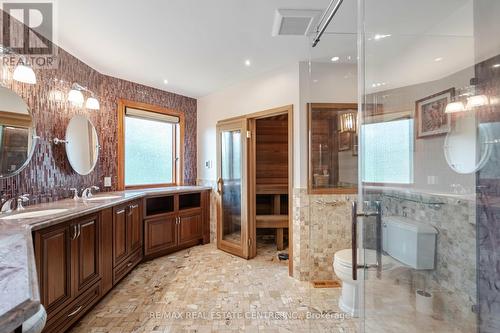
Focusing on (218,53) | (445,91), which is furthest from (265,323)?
(218,53)

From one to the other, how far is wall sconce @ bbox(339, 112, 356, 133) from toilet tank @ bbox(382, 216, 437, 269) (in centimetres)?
104

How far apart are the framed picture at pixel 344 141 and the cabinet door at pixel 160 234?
7.73 feet

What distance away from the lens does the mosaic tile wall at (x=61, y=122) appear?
2.02 meters

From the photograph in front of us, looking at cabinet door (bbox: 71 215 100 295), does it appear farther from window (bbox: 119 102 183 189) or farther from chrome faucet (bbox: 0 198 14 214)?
window (bbox: 119 102 183 189)

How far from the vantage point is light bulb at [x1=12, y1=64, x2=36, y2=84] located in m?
1.88

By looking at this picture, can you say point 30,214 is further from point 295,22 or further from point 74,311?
point 295,22

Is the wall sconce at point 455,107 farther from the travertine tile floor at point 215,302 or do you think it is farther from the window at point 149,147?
the window at point 149,147

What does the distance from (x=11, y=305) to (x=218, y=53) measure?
8.06 feet

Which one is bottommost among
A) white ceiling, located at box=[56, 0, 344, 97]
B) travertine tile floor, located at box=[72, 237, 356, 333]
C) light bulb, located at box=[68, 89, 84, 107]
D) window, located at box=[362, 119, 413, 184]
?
travertine tile floor, located at box=[72, 237, 356, 333]

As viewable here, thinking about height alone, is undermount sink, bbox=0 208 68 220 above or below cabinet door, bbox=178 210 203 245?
above

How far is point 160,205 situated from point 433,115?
328 centimetres

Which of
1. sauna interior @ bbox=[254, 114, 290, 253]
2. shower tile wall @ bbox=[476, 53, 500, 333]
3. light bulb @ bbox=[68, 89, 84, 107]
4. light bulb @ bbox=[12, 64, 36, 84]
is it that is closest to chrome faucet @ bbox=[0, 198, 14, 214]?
light bulb @ bbox=[12, 64, 36, 84]

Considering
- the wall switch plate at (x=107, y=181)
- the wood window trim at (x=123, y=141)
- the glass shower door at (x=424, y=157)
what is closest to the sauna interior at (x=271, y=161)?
the wood window trim at (x=123, y=141)

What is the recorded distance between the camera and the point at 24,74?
1.90 metres
